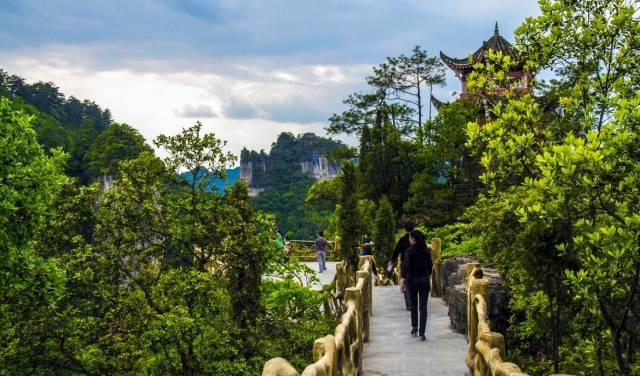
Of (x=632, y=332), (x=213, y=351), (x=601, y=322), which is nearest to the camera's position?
(x=632, y=332)

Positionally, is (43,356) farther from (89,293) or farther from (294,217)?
(294,217)

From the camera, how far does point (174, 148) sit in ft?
35.1

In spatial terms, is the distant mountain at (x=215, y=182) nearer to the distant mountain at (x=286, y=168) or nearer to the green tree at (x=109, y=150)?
the green tree at (x=109, y=150)

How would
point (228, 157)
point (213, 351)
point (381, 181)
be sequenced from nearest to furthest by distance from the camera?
point (213, 351) < point (228, 157) < point (381, 181)

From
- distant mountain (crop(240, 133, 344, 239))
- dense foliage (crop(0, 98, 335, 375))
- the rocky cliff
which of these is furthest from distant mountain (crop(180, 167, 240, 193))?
the rocky cliff

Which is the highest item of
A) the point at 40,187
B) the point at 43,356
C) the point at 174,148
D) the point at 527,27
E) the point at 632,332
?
the point at 527,27

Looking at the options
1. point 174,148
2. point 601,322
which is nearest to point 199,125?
point 174,148

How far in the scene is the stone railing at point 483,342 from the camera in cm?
516

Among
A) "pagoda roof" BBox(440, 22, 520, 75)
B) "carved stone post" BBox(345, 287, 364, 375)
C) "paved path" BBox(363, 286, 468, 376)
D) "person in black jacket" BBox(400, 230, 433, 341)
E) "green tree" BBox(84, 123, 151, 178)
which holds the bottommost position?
"paved path" BBox(363, 286, 468, 376)

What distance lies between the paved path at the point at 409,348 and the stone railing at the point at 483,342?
57 cm

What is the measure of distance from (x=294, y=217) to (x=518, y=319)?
53872 millimetres

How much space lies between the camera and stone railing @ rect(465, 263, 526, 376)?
16.9ft

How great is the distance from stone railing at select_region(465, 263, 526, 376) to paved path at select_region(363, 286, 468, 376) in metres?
0.57

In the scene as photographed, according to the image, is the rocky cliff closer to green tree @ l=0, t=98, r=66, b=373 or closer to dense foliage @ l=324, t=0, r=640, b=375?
green tree @ l=0, t=98, r=66, b=373
